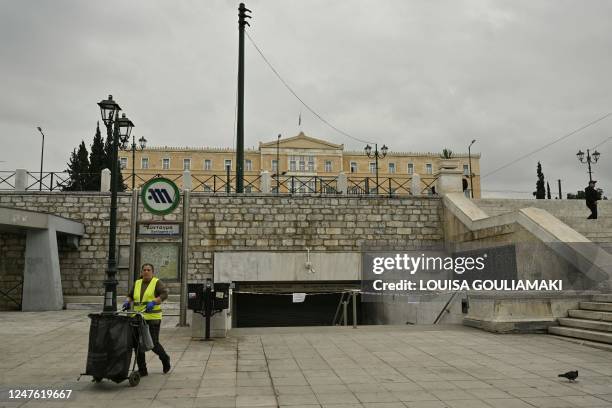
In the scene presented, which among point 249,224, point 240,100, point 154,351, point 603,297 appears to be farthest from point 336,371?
point 240,100

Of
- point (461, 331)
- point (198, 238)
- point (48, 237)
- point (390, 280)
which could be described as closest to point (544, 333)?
point (461, 331)

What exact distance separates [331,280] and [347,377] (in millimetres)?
12579

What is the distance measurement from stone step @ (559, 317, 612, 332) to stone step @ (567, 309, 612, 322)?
0.12 meters

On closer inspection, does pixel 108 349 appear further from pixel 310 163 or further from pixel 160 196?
pixel 310 163

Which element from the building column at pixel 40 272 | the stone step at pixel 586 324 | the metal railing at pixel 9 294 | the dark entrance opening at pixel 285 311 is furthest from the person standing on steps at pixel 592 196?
the metal railing at pixel 9 294

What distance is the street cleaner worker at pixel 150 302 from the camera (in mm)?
6684

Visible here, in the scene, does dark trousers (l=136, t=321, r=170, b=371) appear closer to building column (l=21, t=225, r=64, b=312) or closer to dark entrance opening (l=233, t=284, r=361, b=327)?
building column (l=21, t=225, r=64, b=312)

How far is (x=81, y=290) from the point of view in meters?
18.6

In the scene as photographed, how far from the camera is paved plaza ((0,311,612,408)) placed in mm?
5426

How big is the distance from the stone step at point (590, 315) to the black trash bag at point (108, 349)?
27.1 feet

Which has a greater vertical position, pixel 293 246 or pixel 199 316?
pixel 293 246

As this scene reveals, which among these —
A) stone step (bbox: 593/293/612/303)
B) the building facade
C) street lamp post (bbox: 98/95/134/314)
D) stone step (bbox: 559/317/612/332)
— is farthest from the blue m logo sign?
the building facade

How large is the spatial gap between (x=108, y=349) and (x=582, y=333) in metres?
8.04

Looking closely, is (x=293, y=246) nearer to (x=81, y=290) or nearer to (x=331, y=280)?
(x=331, y=280)
